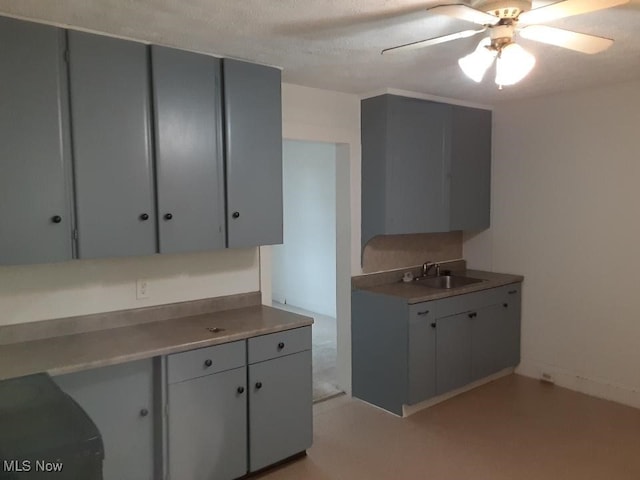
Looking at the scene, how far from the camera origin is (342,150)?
381 cm

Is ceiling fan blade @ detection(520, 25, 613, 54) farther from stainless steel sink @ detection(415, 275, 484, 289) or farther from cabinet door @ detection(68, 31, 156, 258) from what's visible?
stainless steel sink @ detection(415, 275, 484, 289)

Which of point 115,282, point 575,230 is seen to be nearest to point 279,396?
point 115,282

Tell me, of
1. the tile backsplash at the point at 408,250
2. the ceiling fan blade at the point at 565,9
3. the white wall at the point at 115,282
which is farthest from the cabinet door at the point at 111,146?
the tile backsplash at the point at 408,250

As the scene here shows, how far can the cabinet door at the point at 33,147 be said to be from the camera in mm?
2135

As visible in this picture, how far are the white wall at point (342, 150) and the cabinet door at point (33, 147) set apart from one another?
144 cm

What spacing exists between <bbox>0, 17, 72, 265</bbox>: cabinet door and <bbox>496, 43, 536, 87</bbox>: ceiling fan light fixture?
6.21 feet

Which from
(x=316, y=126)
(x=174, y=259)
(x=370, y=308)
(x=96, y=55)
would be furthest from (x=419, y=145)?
(x=96, y=55)

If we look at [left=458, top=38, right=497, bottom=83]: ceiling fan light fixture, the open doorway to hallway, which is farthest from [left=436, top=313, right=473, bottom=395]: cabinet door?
the open doorway to hallway

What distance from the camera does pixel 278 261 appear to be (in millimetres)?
7293

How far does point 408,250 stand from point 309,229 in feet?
8.48

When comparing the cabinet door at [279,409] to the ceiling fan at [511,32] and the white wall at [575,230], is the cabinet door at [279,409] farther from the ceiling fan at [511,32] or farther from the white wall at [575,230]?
the white wall at [575,230]

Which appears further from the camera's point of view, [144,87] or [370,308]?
Result: [370,308]

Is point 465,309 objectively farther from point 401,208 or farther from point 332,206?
point 332,206

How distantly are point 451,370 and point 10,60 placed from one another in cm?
325
